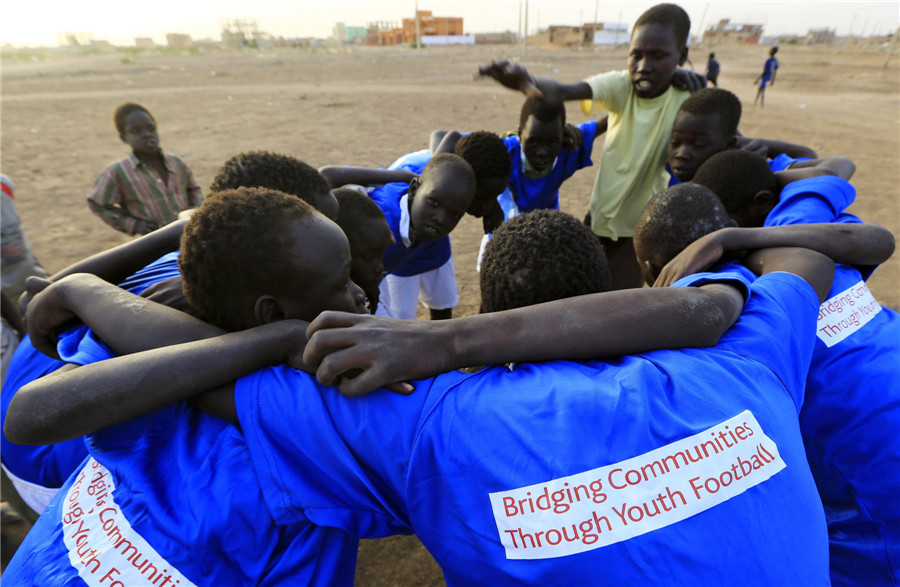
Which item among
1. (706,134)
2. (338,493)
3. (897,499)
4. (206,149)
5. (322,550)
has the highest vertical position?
(706,134)

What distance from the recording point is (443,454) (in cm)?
102

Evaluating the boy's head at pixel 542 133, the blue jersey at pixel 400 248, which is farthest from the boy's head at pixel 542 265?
the boy's head at pixel 542 133

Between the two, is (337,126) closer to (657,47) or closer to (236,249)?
(657,47)

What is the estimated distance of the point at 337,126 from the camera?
12.3 metres

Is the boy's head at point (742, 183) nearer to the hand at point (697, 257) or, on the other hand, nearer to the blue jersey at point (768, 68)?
the hand at point (697, 257)

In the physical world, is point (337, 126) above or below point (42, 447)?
below

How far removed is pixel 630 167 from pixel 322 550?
9.72ft

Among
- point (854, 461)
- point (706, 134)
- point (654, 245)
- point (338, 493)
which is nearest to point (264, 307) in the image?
point (338, 493)

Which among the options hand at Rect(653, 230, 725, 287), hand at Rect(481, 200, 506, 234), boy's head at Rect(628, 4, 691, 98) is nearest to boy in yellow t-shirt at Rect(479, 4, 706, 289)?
boy's head at Rect(628, 4, 691, 98)

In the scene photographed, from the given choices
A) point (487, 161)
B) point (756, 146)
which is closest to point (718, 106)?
point (756, 146)

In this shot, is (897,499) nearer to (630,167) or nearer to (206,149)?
(630,167)

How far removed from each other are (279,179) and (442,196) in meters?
0.96

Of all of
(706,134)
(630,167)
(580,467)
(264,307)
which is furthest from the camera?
(630,167)

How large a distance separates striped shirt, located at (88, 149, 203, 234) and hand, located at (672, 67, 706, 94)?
12.9 ft
